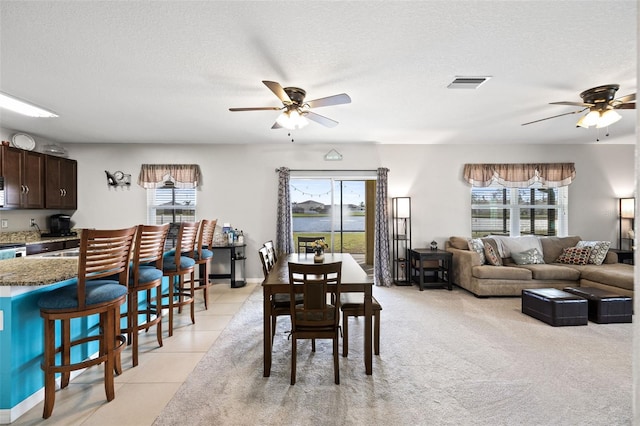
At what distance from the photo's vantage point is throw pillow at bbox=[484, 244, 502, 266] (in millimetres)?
4895

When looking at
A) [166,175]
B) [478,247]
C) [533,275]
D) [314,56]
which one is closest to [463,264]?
[478,247]

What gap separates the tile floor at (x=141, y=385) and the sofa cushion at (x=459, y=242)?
13.6ft

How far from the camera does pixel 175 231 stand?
5.22 m

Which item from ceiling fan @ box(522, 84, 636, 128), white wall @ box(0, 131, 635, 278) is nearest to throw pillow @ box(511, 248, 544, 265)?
white wall @ box(0, 131, 635, 278)

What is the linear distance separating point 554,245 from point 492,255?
141cm

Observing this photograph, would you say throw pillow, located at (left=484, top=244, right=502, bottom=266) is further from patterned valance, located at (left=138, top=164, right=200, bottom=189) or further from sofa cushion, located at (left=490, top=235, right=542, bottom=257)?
patterned valance, located at (left=138, top=164, right=200, bottom=189)

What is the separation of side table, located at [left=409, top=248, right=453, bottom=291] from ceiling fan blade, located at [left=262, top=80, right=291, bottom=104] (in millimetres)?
3613

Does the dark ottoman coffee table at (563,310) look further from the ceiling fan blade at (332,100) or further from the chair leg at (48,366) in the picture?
the chair leg at (48,366)

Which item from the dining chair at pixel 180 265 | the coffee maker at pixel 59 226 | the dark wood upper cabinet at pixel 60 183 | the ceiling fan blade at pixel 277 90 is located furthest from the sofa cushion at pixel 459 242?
the dark wood upper cabinet at pixel 60 183

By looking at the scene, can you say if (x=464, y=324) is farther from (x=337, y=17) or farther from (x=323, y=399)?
(x=337, y=17)

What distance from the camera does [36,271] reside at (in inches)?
82.1

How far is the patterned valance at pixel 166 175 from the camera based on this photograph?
18.4 ft

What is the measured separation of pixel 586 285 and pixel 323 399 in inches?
182

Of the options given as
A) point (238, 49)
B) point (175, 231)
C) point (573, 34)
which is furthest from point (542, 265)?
point (175, 231)
